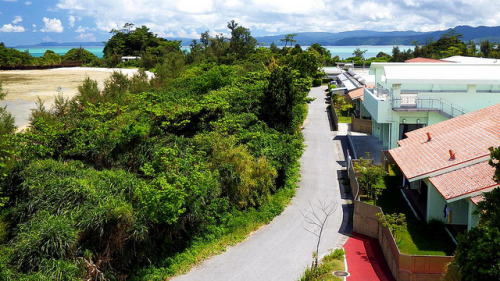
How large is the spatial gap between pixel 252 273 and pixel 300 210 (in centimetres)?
699

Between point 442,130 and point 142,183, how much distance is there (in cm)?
1725

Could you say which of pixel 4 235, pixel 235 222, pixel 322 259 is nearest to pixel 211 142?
pixel 235 222

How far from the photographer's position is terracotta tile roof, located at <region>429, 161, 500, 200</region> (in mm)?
17516

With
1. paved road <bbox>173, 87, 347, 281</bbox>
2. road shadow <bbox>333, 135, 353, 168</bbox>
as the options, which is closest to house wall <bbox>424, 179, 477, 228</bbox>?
paved road <bbox>173, 87, 347, 281</bbox>

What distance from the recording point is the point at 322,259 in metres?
19.0

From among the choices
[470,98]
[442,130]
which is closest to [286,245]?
[442,130]

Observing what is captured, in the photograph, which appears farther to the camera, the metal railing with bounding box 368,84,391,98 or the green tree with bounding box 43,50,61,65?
the green tree with bounding box 43,50,61,65

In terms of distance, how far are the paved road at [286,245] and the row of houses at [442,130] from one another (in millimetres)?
4558

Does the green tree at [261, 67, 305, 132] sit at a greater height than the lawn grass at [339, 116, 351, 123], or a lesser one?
greater

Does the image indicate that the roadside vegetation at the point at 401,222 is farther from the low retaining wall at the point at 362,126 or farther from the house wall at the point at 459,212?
the low retaining wall at the point at 362,126

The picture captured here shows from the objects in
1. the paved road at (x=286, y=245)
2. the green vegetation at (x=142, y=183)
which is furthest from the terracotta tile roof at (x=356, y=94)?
the paved road at (x=286, y=245)

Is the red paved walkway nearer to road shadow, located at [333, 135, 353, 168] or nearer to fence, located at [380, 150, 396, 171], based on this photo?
fence, located at [380, 150, 396, 171]

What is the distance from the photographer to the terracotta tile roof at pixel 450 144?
20.4 metres

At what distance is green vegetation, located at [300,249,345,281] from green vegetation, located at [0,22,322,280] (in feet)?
15.2
